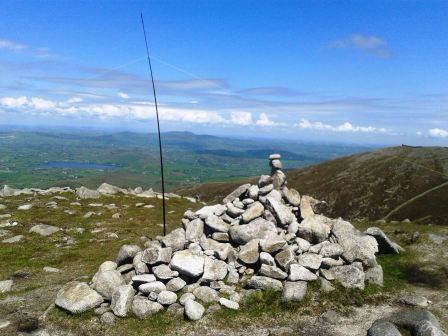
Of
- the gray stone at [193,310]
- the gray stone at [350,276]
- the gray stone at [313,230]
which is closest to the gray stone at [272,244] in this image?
the gray stone at [313,230]

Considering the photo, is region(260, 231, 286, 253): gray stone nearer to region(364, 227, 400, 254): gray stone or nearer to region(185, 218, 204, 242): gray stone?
region(185, 218, 204, 242): gray stone

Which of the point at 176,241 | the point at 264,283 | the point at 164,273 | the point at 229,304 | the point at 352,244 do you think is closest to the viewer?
the point at 229,304

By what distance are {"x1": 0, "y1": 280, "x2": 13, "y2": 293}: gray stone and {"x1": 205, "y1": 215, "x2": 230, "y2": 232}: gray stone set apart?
13543 mm

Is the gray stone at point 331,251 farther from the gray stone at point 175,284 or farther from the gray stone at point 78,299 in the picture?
the gray stone at point 78,299

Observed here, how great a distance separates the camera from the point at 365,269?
1004 inches

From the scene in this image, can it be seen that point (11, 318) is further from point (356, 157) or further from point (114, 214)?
point (356, 157)

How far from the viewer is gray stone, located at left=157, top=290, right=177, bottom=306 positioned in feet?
71.8

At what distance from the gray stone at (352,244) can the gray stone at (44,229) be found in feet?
95.7

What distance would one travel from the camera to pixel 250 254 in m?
25.3

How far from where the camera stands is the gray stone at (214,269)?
23.6 meters

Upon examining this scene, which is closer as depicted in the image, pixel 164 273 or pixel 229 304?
pixel 229 304

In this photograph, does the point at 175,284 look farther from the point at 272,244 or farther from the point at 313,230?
the point at 313,230

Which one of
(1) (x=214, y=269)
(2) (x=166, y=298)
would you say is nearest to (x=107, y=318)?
(2) (x=166, y=298)

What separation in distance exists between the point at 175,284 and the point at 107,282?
3987mm
